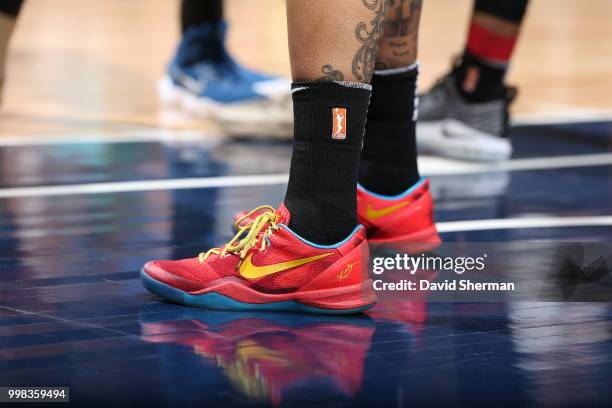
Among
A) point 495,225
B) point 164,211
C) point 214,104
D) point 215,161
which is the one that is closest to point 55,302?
point 164,211

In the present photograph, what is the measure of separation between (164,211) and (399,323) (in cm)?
82

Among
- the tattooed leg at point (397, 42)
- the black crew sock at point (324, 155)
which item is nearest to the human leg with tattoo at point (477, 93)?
the tattooed leg at point (397, 42)

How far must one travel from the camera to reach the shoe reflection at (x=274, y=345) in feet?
4.05

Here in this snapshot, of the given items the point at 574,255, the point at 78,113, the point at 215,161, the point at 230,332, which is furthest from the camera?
the point at 78,113

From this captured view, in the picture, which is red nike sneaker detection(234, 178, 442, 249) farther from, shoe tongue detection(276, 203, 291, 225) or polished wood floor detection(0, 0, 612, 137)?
polished wood floor detection(0, 0, 612, 137)

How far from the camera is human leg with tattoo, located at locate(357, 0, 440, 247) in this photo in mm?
1823

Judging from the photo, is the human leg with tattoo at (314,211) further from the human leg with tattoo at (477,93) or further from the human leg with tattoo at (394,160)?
the human leg with tattoo at (477,93)

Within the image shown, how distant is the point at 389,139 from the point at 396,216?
0.41ft

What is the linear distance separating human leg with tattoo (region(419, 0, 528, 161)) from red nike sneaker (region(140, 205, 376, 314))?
1.31 metres

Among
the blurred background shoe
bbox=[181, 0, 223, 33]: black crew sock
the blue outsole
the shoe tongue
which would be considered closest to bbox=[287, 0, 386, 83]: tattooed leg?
the shoe tongue

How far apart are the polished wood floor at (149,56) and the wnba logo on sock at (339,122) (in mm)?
1685

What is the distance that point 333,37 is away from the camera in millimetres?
1491

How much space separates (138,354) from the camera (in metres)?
1.33

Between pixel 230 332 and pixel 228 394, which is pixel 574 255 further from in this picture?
pixel 228 394
